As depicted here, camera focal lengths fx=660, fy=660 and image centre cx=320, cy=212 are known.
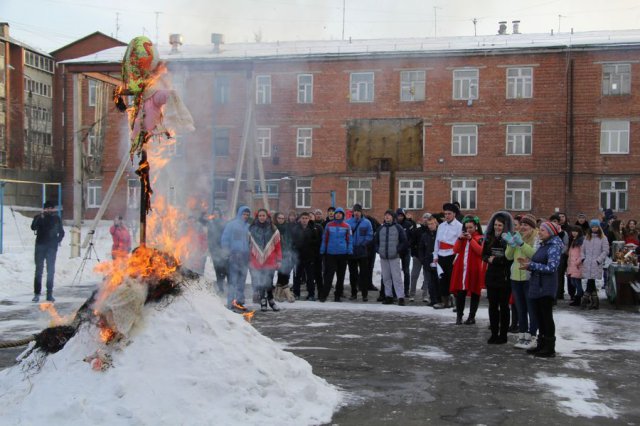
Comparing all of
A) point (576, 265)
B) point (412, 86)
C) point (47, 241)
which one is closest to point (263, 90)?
point (412, 86)

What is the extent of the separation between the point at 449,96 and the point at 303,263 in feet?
68.7

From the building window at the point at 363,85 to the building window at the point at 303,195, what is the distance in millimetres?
4961

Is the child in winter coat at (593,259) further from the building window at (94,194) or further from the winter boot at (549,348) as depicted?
the building window at (94,194)

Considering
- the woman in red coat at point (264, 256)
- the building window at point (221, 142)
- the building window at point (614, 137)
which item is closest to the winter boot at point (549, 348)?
the woman in red coat at point (264, 256)

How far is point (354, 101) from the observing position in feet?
109

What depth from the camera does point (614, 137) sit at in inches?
1239

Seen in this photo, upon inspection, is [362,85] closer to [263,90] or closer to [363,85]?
[363,85]

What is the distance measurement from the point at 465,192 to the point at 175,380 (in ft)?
93.7

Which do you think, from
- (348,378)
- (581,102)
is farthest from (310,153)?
(348,378)

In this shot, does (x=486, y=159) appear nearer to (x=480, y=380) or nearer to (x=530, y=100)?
(x=530, y=100)

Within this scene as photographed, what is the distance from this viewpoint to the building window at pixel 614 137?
31.4 m

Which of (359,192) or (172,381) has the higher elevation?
(359,192)

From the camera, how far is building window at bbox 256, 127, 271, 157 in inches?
1334

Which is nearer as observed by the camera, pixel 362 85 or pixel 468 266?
pixel 468 266
